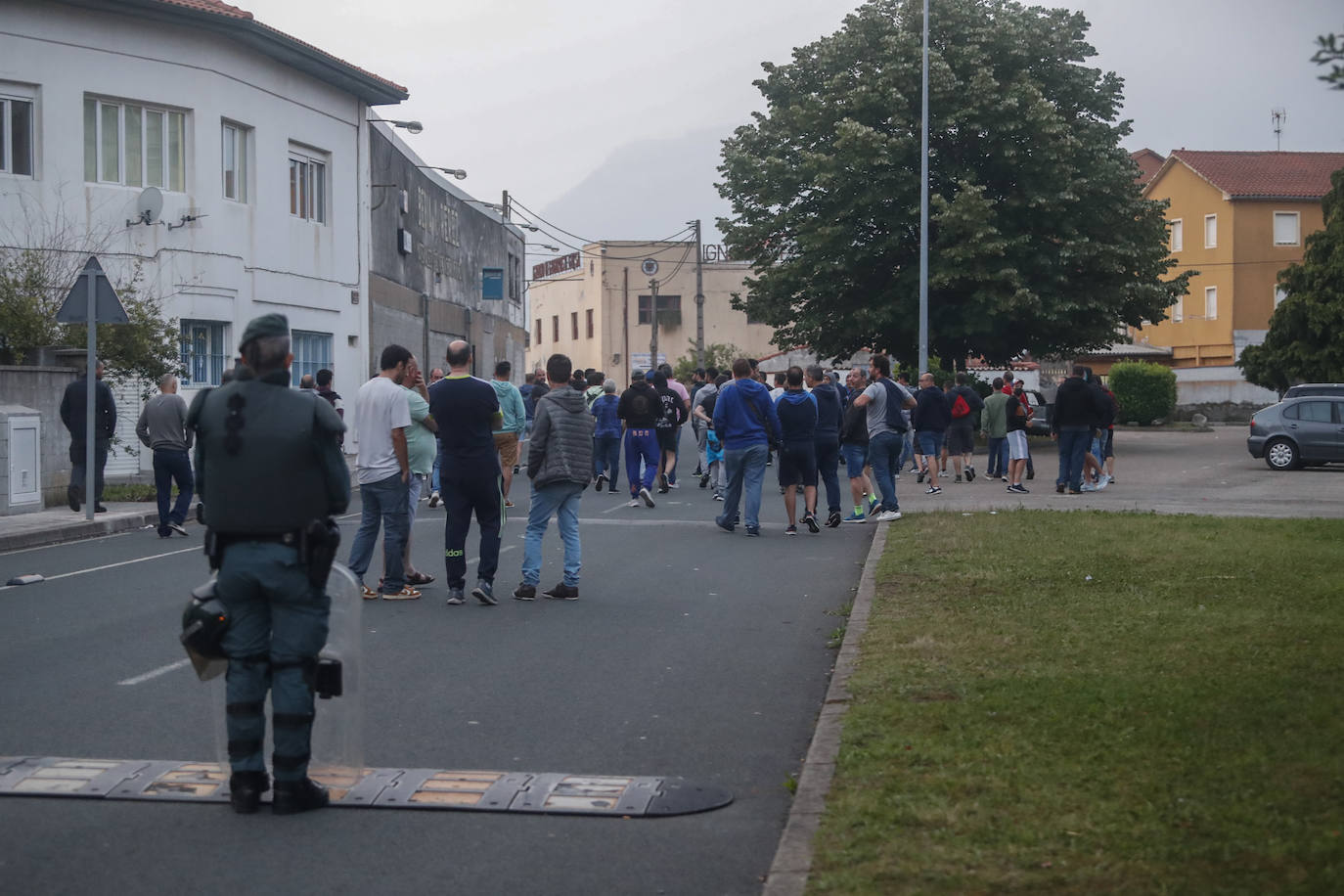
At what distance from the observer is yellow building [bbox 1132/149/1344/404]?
57.8 metres

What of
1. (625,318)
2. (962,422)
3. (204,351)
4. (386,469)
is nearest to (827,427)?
(962,422)

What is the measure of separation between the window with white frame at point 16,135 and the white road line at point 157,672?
57.2ft

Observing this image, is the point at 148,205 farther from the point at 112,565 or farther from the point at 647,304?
the point at 647,304

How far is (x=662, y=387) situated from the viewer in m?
22.5

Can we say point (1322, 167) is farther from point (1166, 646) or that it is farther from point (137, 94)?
point (1166, 646)

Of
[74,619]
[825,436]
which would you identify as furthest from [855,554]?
[74,619]

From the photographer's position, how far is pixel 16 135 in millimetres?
23156

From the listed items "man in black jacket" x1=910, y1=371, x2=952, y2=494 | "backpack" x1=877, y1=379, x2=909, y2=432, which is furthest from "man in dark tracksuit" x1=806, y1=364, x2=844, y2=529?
"man in black jacket" x1=910, y1=371, x2=952, y2=494

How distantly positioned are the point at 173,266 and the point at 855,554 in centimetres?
1545

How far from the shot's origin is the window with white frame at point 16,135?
2298 centimetres

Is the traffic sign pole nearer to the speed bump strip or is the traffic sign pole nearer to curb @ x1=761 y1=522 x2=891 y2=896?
curb @ x1=761 y1=522 x2=891 y2=896

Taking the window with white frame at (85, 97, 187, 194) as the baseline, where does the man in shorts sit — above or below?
below

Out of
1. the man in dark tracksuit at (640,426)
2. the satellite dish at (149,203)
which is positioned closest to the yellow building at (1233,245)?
the man in dark tracksuit at (640,426)

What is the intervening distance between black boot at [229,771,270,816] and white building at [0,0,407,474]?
1928cm
